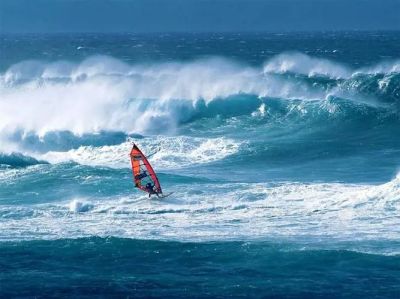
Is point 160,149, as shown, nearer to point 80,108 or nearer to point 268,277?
point 80,108

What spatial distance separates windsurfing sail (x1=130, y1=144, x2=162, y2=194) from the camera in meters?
27.9

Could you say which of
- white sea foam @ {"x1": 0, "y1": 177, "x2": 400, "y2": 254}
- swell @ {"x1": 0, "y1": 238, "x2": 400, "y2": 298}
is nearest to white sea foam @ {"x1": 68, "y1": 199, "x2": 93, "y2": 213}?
white sea foam @ {"x1": 0, "y1": 177, "x2": 400, "y2": 254}

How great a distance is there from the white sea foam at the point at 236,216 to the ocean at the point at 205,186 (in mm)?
59

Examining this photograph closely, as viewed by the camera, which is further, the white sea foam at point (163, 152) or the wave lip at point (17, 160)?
the white sea foam at point (163, 152)

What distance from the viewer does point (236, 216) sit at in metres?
24.8

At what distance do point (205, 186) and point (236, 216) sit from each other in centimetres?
425

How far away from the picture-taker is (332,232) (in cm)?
2300

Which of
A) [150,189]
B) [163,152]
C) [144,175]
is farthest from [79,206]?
[163,152]

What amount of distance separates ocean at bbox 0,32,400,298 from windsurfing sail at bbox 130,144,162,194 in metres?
0.49

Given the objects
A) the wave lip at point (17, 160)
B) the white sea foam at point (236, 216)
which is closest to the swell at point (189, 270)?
the white sea foam at point (236, 216)

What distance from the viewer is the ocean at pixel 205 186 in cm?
2031

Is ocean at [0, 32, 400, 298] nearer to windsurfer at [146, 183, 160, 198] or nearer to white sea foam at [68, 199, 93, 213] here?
white sea foam at [68, 199, 93, 213]

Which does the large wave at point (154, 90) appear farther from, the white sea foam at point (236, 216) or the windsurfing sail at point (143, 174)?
the white sea foam at point (236, 216)

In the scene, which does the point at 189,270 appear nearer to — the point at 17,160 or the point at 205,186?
the point at 205,186
